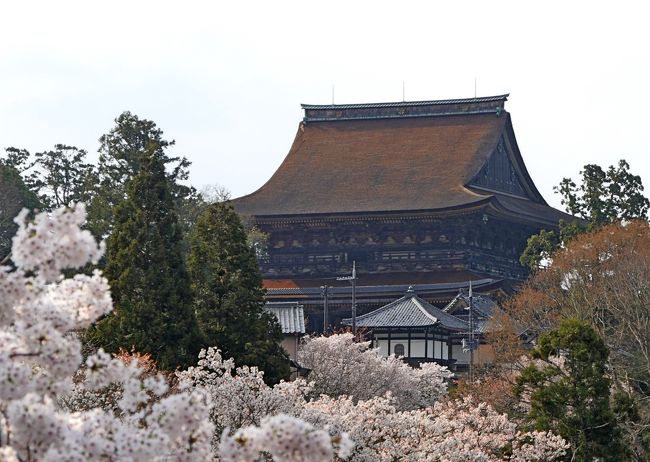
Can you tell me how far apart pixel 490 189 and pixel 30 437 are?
64.7 m

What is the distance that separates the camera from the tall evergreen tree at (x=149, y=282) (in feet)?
117

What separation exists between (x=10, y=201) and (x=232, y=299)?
100 ft

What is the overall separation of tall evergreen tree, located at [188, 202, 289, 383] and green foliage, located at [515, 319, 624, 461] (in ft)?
25.4

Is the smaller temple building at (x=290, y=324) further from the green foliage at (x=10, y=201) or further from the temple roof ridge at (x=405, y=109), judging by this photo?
the temple roof ridge at (x=405, y=109)

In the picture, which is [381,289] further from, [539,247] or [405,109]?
[405,109]

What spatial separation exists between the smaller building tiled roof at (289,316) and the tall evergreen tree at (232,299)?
10.8 meters

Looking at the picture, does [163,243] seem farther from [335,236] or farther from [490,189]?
[490,189]

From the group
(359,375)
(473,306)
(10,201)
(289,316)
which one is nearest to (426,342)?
(473,306)

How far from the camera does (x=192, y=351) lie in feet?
118

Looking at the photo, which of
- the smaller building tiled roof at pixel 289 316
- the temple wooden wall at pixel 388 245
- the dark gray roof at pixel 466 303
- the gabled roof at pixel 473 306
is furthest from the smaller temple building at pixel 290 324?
the temple wooden wall at pixel 388 245

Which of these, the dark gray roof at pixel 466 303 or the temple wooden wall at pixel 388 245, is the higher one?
the temple wooden wall at pixel 388 245

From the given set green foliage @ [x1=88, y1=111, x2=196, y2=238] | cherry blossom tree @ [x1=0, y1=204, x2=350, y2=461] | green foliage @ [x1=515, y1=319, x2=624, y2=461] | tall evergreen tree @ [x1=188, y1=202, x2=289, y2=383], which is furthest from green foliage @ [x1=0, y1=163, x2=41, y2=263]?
cherry blossom tree @ [x1=0, y1=204, x2=350, y2=461]

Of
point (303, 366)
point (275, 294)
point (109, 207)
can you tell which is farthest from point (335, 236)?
point (303, 366)

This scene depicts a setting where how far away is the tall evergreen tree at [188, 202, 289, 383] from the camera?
121ft
